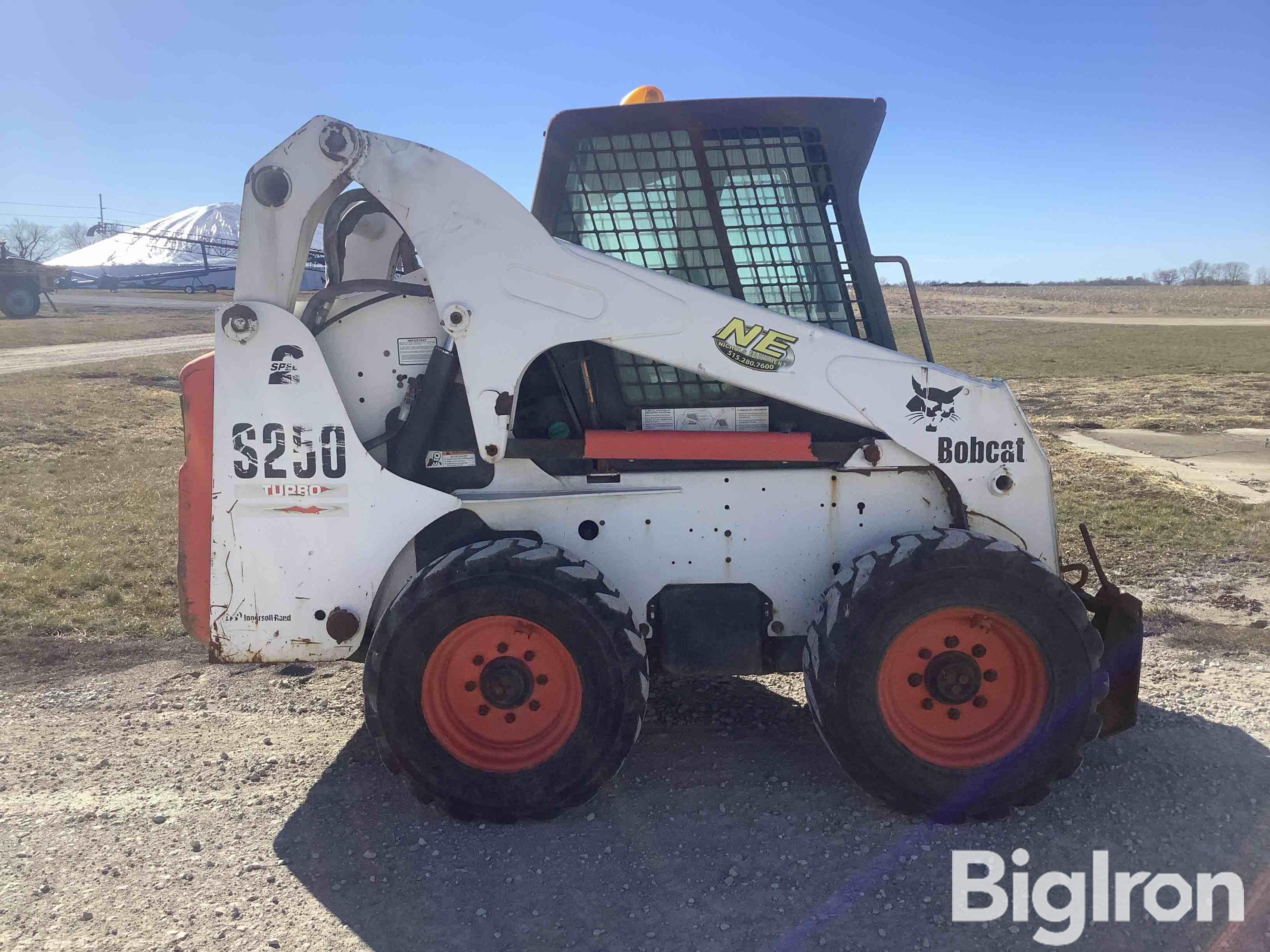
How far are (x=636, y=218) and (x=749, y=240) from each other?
476 millimetres

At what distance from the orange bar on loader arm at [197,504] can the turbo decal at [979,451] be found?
9.79 ft

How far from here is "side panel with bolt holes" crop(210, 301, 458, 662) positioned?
3.80 meters

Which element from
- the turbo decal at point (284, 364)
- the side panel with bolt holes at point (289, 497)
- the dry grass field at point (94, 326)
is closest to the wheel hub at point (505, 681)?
the side panel with bolt holes at point (289, 497)

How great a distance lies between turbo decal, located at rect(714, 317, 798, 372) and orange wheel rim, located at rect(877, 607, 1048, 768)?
1.16 m

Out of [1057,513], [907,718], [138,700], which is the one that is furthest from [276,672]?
[1057,513]

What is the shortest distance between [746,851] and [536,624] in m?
1.13

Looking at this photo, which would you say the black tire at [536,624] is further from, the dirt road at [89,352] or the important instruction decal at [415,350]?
the dirt road at [89,352]

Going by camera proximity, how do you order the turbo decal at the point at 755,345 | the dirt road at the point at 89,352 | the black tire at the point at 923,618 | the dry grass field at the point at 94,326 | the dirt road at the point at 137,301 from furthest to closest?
1. the dirt road at the point at 137,301
2. the dry grass field at the point at 94,326
3. the dirt road at the point at 89,352
4. the turbo decal at the point at 755,345
5. the black tire at the point at 923,618

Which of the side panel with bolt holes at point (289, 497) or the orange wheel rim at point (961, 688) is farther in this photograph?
the side panel with bolt holes at point (289, 497)

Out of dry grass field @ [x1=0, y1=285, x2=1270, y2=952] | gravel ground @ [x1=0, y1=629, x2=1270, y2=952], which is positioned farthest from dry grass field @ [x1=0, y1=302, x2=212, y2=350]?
gravel ground @ [x1=0, y1=629, x2=1270, y2=952]

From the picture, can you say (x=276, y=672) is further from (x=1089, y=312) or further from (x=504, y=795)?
(x=1089, y=312)

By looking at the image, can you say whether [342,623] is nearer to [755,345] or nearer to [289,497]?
[289,497]

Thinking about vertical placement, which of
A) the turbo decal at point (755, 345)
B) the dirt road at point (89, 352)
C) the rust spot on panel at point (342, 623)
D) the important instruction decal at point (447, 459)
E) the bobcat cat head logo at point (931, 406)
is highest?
the dirt road at point (89, 352)

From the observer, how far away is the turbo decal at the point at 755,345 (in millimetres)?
3758
